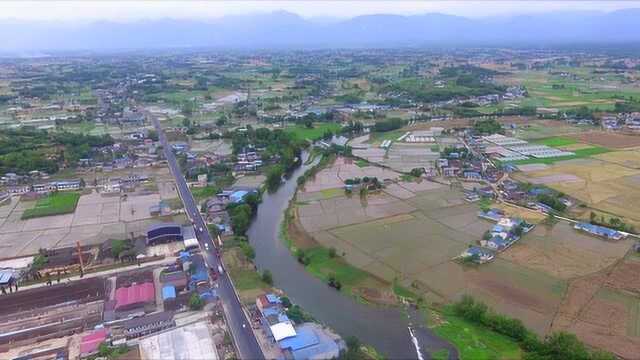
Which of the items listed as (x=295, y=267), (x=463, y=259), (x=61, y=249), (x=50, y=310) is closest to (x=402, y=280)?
(x=463, y=259)

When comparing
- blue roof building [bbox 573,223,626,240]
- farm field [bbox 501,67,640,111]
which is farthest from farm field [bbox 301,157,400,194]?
farm field [bbox 501,67,640,111]

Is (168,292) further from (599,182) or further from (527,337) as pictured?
(599,182)

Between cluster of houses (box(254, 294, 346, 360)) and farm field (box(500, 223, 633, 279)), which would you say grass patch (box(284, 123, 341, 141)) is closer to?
farm field (box(500, 223, 633, 279))

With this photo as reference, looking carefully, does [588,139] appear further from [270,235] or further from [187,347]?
[187,347]

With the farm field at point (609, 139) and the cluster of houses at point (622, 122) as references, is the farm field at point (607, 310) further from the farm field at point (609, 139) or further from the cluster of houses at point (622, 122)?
the cluster of houses at point (622, 122)

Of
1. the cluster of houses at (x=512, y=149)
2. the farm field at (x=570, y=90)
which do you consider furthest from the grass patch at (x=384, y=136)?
the farm field at (x=570, y=90)
